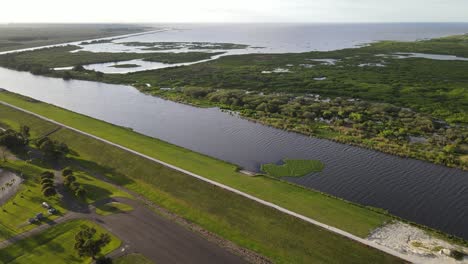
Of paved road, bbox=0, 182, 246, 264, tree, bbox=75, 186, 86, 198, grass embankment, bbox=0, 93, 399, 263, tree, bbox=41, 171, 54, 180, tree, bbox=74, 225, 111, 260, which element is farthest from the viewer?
tree, bbox=41, 171, 54, 180

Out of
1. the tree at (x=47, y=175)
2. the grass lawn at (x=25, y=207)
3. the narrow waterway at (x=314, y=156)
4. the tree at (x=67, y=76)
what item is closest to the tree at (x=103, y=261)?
the grass lawn at (x=25, y=207)

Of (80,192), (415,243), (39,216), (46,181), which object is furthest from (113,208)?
(415,243)

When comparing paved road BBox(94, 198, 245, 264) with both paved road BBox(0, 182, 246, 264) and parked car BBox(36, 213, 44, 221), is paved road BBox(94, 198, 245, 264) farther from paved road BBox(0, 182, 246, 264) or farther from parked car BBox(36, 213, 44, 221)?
parked car BBox(36, 213, 44, 221)

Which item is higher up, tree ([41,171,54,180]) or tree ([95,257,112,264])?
tree ([41,171,54,180])

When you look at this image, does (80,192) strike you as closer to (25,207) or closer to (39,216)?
(39,216)

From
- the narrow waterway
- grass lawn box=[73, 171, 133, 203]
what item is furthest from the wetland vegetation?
grass lawn box=[73, 171, 133, 203]

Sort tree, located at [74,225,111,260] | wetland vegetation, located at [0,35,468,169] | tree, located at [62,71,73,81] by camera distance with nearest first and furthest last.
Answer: tree, located at [74,225,111,260] < wetland vegetation, located at [0,35,468,169] < tree, located at [62,71,73,81]

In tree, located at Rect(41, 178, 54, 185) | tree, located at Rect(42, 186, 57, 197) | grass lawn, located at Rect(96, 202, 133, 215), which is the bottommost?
grass lawn, located at Rect(96, 202, 133, 215)
